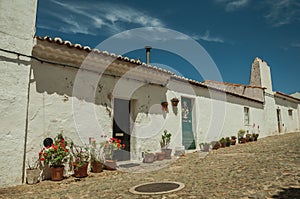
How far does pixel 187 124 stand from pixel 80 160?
228 inches

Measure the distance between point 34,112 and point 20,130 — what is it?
0.53m

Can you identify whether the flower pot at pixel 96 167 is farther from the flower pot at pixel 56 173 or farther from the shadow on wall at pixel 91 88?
the shadow on wall at pixel 91 88

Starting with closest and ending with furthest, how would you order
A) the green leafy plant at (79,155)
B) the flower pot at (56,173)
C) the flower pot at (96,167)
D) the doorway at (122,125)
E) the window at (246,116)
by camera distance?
the flower pot at (56,173) → the green leafy plant at (79,155) → the flower pot at (96,167) → the doorway at (122,125) → the window at (246,116)

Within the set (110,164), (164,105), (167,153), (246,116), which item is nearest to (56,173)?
(110,164)

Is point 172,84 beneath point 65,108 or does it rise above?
above

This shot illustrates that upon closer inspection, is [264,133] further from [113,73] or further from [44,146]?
[44,146]

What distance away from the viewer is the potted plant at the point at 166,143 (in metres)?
8.38

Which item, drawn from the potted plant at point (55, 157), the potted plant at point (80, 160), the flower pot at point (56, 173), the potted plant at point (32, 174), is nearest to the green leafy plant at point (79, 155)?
the potted plant at point (80, 160)

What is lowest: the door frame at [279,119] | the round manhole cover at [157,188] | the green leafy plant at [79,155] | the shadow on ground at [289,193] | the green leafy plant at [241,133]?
the round manhole cover at [157,188]

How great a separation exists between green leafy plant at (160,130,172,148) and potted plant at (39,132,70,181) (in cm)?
408

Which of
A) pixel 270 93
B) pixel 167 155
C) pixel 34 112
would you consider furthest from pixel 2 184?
pixel 270 93

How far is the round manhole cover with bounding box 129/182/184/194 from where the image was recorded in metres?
3.89

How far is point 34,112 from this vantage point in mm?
5207

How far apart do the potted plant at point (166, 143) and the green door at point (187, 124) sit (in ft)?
4.47
